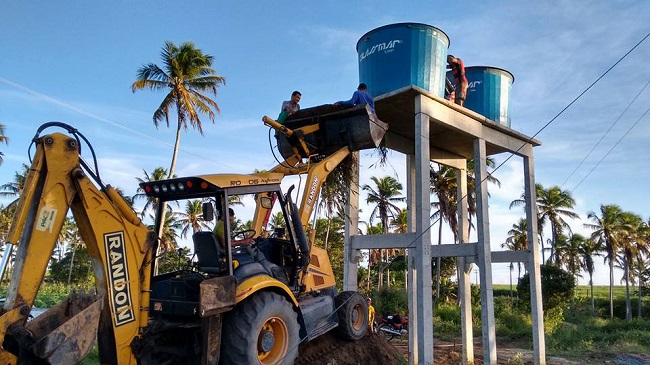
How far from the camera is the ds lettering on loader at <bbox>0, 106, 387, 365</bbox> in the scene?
519cm

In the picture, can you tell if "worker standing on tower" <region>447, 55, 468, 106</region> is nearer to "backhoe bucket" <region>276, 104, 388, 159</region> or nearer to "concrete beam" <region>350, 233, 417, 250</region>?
"concrete beam" <region>350, 233, 417, 250</region>

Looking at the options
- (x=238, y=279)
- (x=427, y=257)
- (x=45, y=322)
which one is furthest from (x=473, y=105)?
(x=45, y=322)

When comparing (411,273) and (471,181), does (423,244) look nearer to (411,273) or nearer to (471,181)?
(411,273)

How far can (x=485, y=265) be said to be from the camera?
1366 cm

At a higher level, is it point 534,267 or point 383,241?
point 383,241

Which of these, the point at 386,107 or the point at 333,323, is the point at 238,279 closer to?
the point at 333,323

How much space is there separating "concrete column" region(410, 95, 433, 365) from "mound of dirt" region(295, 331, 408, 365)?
161 cm

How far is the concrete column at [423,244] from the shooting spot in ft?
37.5

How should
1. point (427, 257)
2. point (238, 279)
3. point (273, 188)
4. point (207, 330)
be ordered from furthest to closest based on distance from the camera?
point (427, 257), point (273, 188), point (238, 279), point (207, 330)

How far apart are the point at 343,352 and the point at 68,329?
4.88 meters

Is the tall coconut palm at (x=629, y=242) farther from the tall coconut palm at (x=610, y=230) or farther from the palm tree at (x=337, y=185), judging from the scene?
the palm tree at (x=337, y=185)

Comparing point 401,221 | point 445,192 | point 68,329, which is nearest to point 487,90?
point 68,329

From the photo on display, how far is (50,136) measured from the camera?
5484 millimetres

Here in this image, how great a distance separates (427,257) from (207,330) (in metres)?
6.89
